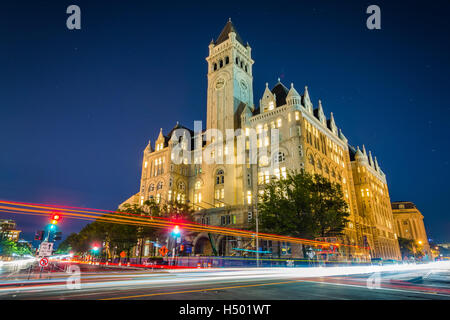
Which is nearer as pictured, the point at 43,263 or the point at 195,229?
the point at 43,263

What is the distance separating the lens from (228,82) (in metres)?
71.6

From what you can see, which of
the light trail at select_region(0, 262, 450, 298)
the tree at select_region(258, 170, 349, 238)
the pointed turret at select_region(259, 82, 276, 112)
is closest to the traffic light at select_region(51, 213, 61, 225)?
the light trail at select_region(0, 262, 450, 298)

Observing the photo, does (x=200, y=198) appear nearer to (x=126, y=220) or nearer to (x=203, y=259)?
(x=126, y=220)

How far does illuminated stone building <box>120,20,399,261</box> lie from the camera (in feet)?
178

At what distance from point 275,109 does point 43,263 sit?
50.1 m

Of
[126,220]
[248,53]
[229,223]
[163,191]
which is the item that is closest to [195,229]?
[229,223]

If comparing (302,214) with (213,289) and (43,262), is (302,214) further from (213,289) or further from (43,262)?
(43,262)

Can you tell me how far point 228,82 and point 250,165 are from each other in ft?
84.3

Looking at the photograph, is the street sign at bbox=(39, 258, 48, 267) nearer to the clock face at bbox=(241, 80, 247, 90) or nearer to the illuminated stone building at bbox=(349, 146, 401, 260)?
the illuminated stone building at bbox=(349, 146, 401, 260)

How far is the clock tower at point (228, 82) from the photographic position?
68.7 m

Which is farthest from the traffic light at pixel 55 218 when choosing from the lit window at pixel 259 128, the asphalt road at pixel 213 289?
the lit window at pixel 259 128

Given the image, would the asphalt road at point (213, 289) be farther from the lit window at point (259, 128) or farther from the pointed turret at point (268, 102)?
the pointed turret at point (268, 102)

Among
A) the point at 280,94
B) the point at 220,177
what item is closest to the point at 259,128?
the point at 280,94
